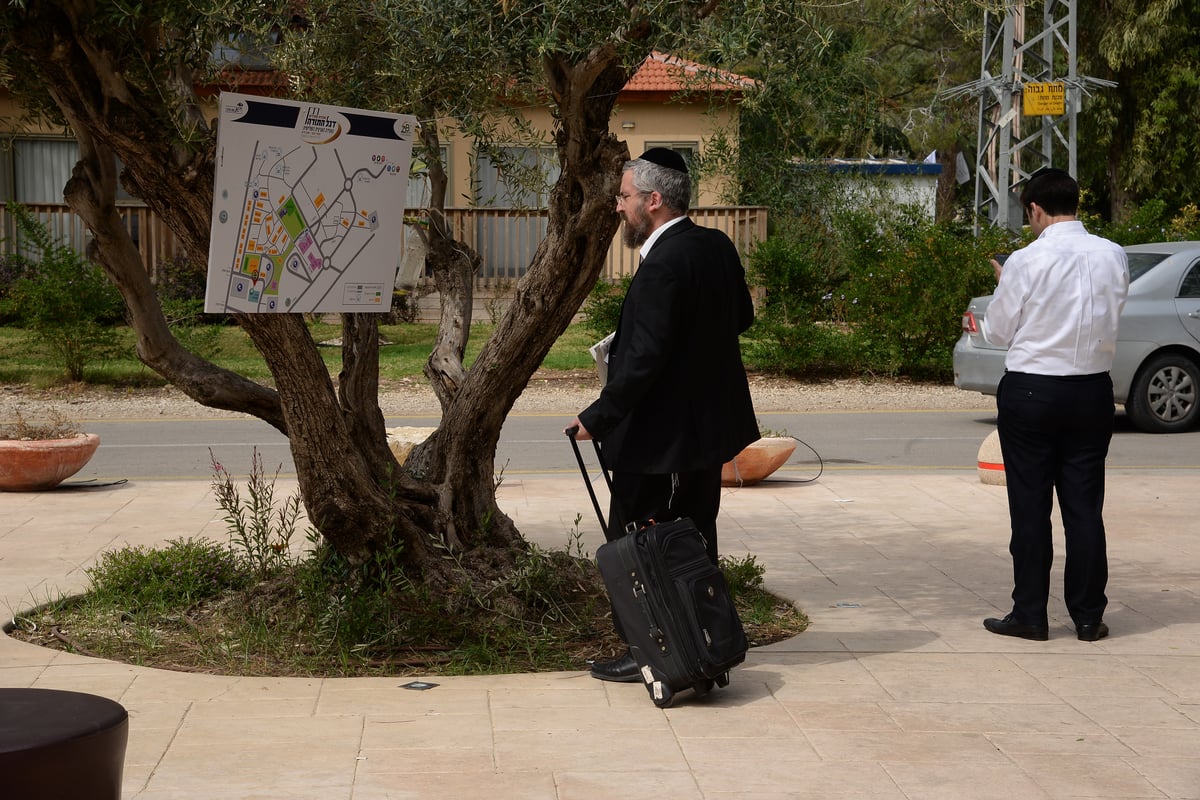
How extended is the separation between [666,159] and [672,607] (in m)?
1.64

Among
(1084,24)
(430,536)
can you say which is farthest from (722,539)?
(1084,24)

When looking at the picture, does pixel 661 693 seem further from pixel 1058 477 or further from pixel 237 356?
pixel 237 356

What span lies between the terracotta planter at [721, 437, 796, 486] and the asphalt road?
414 millimetres

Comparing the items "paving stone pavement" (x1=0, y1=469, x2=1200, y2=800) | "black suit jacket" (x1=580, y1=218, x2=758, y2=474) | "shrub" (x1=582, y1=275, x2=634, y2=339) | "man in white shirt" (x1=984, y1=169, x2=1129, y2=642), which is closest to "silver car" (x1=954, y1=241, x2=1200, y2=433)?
"shrub" (x1=582, y1=275, x2=634, y2=339)

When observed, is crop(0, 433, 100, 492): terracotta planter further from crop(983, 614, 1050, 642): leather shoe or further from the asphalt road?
crop(983, 614, 1050, 642): leather shoe

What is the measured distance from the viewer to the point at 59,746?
2826 mm

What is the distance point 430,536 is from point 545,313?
1.11 metres

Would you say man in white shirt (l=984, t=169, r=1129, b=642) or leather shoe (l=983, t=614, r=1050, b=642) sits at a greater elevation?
man in white shirt (l=984, t=169, r=1129, b=642)

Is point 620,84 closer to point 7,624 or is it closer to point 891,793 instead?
point 891,793

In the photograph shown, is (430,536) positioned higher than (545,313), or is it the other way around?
(545,313)

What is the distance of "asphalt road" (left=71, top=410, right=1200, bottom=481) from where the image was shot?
1191 centimetres

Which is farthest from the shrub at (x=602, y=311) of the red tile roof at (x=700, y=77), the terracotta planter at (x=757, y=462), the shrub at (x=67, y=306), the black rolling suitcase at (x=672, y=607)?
the black rolling suitcase at (x=672, y=607)

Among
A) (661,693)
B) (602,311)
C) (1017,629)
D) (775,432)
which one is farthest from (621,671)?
(602,311)

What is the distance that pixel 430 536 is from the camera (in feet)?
21.1
